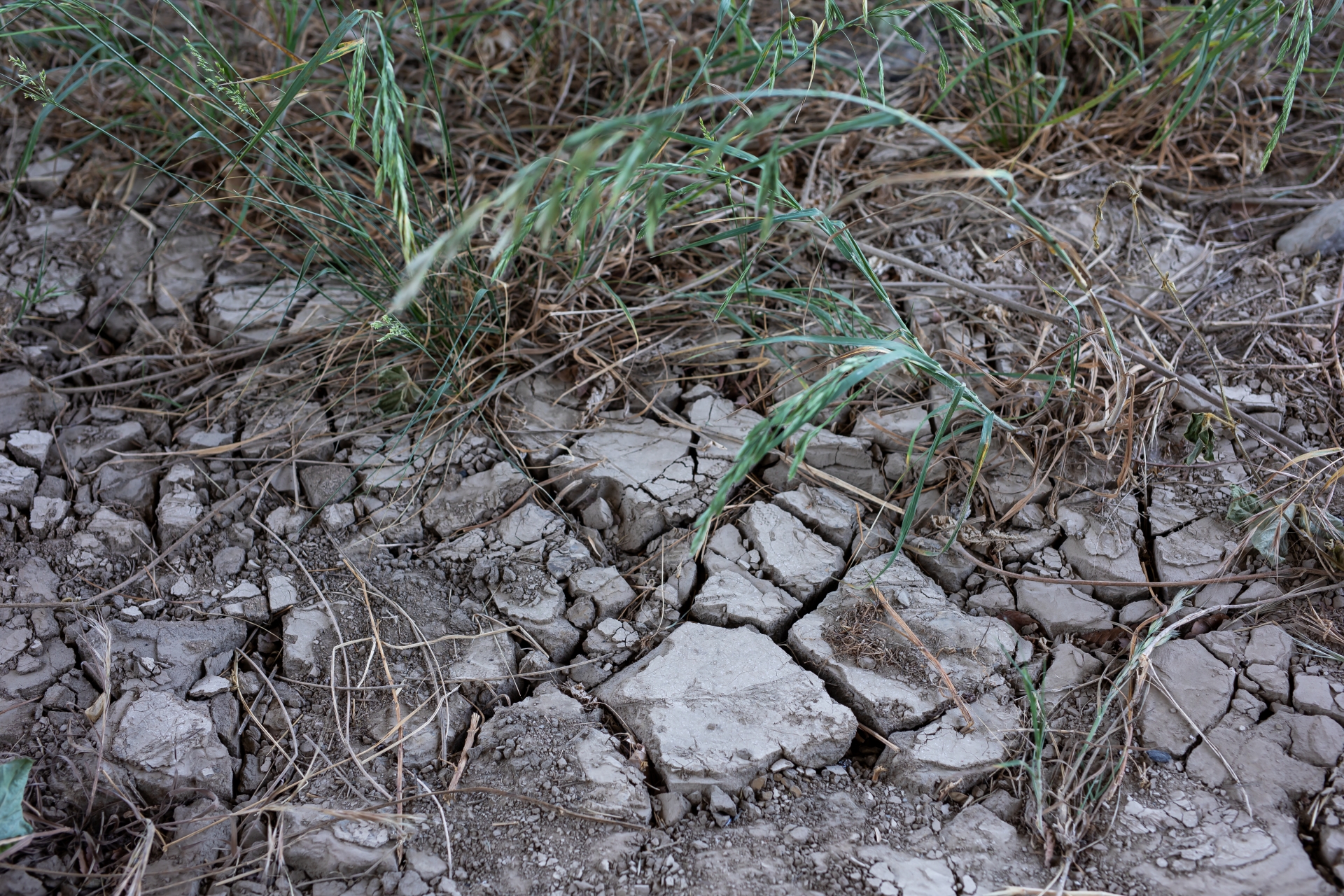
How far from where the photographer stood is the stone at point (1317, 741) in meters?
1.31

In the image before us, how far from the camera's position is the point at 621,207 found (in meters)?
1.81

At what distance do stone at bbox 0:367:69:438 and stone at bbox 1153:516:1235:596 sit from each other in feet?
7.64

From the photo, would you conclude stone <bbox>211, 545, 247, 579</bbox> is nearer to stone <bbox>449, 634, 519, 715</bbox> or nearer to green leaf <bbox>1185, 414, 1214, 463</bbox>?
stone <bbox>449, 634, 519, 715</bbox>

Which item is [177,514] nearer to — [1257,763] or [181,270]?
[181,270]

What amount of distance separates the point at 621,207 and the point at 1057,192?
1163mm

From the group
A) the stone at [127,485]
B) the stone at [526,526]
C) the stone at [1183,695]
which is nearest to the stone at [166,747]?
the stone at [127,485]

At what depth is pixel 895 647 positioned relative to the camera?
150 cm

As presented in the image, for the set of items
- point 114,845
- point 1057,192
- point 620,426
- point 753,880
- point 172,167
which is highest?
point 1057,192

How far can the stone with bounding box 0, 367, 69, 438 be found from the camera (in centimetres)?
181

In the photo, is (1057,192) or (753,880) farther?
(1057,192)

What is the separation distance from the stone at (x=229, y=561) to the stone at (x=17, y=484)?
1.35 ft

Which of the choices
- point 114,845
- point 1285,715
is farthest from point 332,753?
point 1285,715

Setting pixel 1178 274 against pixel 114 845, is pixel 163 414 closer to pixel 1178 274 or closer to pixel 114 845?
pixel 114 845

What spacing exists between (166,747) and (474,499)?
0.67 metres
